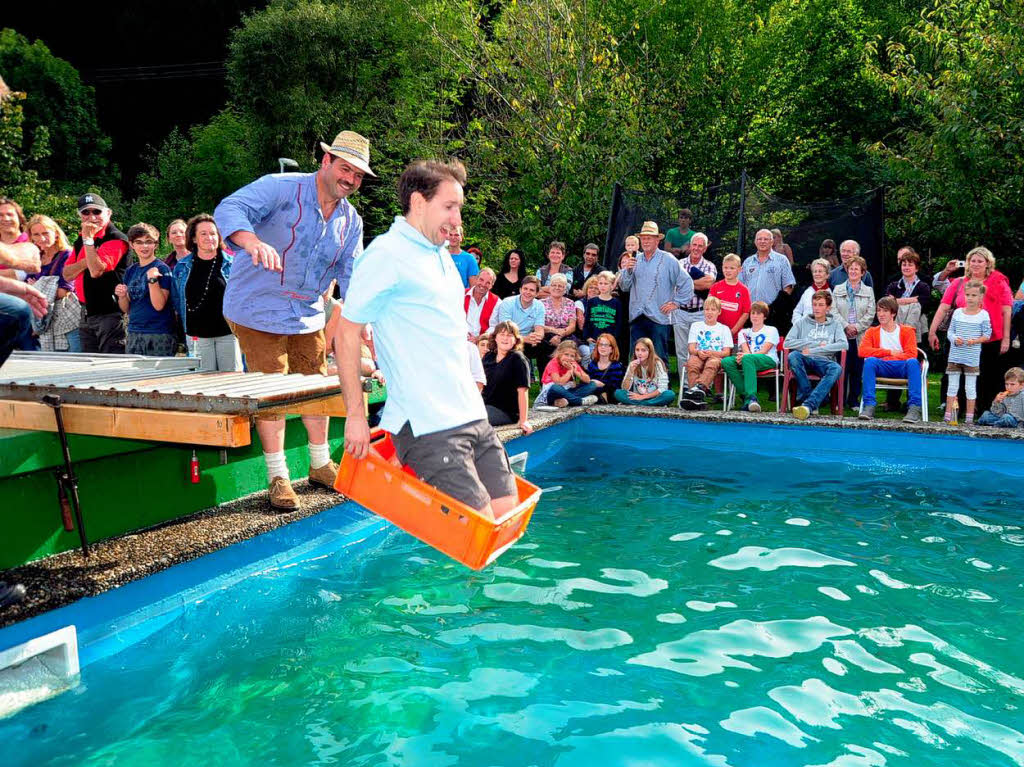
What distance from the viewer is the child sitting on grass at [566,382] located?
10156mm

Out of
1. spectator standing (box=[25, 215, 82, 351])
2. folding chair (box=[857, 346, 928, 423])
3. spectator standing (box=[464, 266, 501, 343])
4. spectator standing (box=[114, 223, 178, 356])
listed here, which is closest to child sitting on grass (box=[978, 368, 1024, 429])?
folding chair (box=[857, 346, 928, 423])

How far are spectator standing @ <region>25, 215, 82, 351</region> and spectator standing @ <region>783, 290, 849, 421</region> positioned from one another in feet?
25.1

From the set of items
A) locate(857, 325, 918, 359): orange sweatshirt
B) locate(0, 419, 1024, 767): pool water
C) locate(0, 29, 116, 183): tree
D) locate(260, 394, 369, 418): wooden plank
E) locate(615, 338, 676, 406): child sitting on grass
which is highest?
locate(0, 29, 116, 183): tree

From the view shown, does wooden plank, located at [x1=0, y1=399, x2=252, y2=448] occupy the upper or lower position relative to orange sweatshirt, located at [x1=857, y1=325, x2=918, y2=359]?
A: lower

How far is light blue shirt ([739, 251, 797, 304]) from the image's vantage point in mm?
10977

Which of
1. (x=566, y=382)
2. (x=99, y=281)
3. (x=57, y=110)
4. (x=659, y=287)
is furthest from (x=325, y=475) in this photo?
(x=57, y=110)

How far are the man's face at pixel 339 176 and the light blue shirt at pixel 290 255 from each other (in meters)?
0.10

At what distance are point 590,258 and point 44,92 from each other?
31.7 metres

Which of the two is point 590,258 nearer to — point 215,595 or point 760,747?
point 215,595

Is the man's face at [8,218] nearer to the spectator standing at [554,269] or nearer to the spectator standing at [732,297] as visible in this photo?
the spectator standing at [554,269]

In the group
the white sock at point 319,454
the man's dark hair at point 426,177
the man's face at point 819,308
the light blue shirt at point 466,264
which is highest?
the light blue shirt at point 466,264

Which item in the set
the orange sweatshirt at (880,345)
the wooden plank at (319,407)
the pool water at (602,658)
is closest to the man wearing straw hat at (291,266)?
the wooden plank at (319,407)

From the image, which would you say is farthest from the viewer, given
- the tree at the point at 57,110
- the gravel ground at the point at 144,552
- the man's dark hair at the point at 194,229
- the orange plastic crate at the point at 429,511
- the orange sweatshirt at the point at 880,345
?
the tree at the point at 57,110

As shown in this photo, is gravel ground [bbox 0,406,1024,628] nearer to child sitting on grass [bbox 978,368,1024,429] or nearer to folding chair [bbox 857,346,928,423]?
folding chair [bbox 857,346,928,423]
